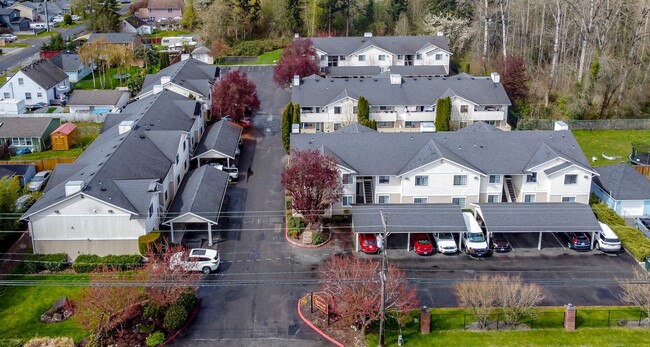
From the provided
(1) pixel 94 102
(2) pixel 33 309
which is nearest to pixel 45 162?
(1) pixel 94 102

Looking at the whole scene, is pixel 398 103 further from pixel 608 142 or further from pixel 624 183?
pixel 624 183

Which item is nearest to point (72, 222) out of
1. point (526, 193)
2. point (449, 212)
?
point (449, 212)

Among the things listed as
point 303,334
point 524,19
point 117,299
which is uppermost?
point 524,19

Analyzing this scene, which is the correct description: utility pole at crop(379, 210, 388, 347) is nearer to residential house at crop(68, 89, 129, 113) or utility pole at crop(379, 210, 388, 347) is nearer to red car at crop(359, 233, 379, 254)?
red car at crop(359, 233, 379, 254)

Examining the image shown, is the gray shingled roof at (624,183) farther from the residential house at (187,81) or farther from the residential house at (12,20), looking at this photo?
the residential house at (12,20)

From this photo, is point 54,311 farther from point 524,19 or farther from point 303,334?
point 524,19

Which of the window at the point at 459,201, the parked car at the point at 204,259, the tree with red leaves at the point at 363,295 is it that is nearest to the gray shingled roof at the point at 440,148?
the window at the point at 459,201
